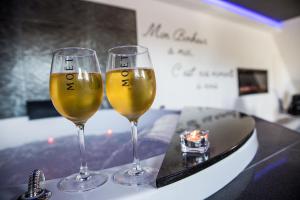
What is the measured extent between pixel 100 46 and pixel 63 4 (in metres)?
0.49

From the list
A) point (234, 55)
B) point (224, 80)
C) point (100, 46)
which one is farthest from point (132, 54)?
point (234, 55)

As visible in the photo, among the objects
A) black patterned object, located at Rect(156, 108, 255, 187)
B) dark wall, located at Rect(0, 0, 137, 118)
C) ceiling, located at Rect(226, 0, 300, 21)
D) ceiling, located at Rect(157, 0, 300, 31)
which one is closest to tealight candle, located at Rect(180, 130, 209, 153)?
black patterned object, located at Rect(156, 108, 255, 187)

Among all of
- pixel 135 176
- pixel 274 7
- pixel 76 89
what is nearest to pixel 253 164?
pixel 135 176

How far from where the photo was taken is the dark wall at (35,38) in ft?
5.71

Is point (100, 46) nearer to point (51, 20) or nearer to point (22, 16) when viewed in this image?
point (51, 20)

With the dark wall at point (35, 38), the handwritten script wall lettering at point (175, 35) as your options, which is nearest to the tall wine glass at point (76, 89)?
the dark wall at point (35, 38)

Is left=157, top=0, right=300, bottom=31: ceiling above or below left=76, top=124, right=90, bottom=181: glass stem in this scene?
above

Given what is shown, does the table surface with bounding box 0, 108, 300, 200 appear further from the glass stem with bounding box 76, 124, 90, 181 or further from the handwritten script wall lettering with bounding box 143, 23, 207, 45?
the handwritten script wall lettering with bounding box 143, 23, 207, 45

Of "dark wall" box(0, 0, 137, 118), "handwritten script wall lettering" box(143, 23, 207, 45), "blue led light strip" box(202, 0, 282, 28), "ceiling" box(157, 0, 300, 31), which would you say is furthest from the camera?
"blue led light strip" box(202, 0, 282, 28)

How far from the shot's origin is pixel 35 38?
6.09 ft

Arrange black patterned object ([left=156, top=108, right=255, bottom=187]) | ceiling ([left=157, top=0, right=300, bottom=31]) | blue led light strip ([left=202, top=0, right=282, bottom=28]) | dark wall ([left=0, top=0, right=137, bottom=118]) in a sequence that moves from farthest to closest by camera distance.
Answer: blue led light strip ([left=202, top=0, right=282, bottom=28]) < ceiling ([left=157, top=0, right=300, bottom=31]) < dark wall ([left=0, top=0, right=137, bottom=118]) < black patterned object ([left=156, top=108, right=255, bottom=187])

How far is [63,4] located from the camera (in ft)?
6.53

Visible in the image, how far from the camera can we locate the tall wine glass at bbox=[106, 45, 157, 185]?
13.3 inches

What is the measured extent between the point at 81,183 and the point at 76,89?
144mm
